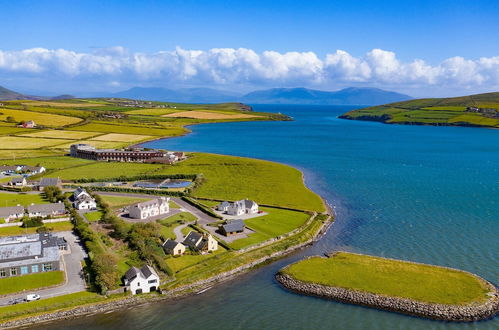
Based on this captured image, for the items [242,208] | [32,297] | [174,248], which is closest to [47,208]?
[174,248]

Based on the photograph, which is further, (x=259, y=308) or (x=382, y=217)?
(x=382, y=217)

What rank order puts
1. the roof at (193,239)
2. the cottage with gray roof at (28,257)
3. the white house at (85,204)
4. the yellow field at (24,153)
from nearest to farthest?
the cottage with gray roof at (28,257)
the roof at (193,239)
the white house at (85,204)
the yellow field at (24,153)

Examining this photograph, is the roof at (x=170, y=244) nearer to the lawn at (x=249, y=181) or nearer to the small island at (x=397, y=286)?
the small island at (x=397, y=286)

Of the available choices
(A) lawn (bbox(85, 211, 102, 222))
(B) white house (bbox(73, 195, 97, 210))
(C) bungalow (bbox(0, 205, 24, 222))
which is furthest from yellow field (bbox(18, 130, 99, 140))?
(A) lawn (bbox(85, 211, 102, 222))

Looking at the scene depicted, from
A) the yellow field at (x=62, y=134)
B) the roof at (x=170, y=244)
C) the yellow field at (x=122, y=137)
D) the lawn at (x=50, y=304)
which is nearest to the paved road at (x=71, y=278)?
the lawn at (x=50, y=304)

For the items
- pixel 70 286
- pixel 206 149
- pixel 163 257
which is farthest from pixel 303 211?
pixel 206 149

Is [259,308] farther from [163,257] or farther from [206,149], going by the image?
[206,149]

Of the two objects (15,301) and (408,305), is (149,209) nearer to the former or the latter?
(15,301)
